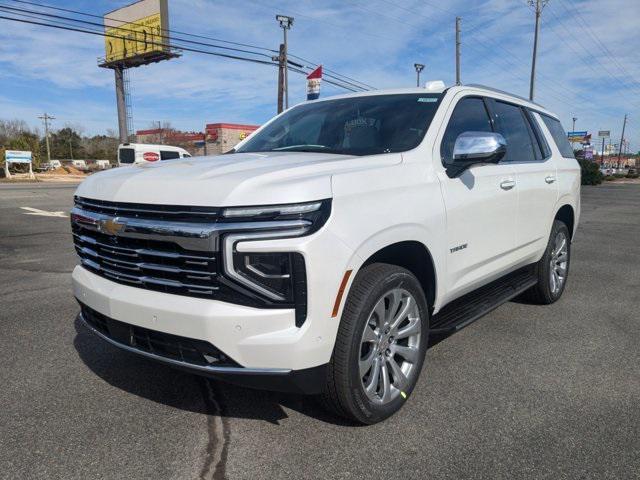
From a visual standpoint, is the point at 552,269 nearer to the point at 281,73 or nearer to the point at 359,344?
the point at 359,344

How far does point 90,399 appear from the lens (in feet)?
10.5

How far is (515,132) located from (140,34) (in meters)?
47.4

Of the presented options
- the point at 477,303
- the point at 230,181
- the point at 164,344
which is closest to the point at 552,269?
the point at 477,303

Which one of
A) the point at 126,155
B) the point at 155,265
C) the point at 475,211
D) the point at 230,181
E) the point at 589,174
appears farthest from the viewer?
the point at 589,174

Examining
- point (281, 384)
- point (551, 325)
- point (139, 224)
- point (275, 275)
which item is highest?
point (139, 224)

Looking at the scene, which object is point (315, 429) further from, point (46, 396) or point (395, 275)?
point (46, 396)

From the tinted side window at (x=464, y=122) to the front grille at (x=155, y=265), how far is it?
1789 millimetres

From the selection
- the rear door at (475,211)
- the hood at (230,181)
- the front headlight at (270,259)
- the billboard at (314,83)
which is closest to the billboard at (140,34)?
the billboard at (314,83)

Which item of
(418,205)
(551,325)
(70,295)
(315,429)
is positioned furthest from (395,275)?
(70,295)

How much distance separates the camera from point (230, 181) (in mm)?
2490

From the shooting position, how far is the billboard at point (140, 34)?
4444cm

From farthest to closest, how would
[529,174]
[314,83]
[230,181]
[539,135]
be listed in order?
[314,83]
[539,135]
[529,174]
[230,181]

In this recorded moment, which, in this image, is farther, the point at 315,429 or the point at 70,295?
the point at 70,295

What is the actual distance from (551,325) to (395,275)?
255 cm
